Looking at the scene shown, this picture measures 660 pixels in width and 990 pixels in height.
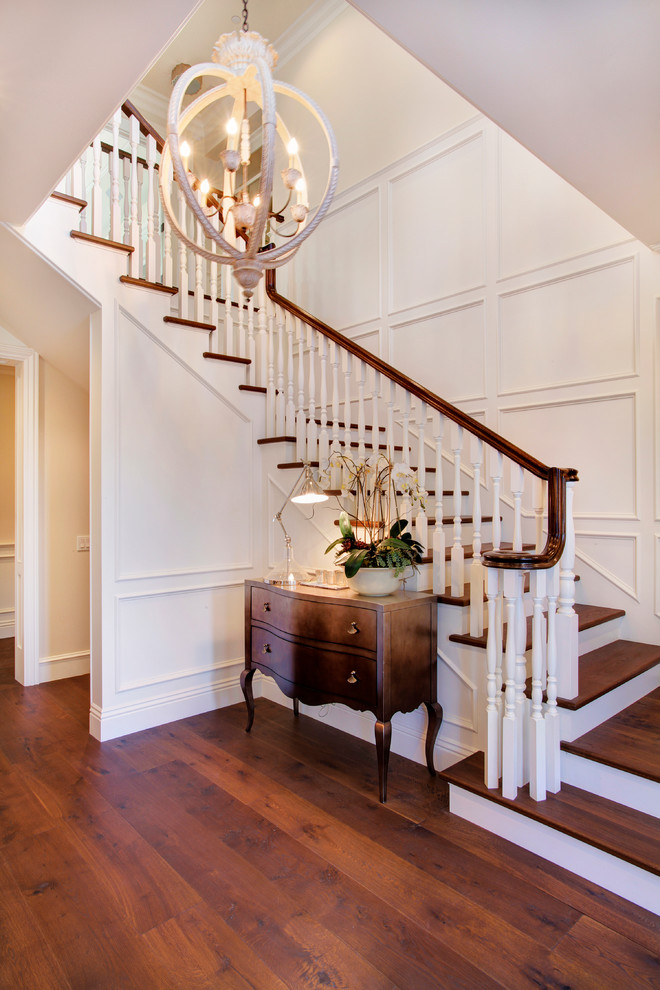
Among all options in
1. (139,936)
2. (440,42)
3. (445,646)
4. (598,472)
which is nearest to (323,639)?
(445,646)

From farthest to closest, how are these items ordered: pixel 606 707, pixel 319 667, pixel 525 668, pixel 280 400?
pixel 280 400 → pixel 319 667 → pixel 606 707 → pixel 525 668

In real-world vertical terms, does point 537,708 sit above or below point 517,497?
below

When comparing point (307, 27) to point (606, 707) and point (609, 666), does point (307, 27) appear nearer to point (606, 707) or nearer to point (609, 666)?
point (609, 666)

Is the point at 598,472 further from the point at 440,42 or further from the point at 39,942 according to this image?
the point at 39,942

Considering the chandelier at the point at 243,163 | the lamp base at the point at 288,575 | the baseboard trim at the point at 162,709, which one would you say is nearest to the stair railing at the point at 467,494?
the lamp base at the point at 288,575

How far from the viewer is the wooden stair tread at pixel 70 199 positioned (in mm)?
2836

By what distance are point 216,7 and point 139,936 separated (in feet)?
20.4

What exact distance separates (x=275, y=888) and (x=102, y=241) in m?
3.06

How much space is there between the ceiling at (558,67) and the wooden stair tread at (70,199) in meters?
2.03

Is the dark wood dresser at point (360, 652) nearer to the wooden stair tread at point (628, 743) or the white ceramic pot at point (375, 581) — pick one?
the white ceramic pot at point (375, 581)

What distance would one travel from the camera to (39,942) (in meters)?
1.62

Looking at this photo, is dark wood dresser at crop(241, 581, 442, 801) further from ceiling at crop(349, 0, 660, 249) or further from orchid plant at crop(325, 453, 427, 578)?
ceiling at crop(349, 0, 660, 249)

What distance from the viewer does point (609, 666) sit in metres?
2.56

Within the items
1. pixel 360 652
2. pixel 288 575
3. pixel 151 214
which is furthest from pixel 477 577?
pixel 151 214
